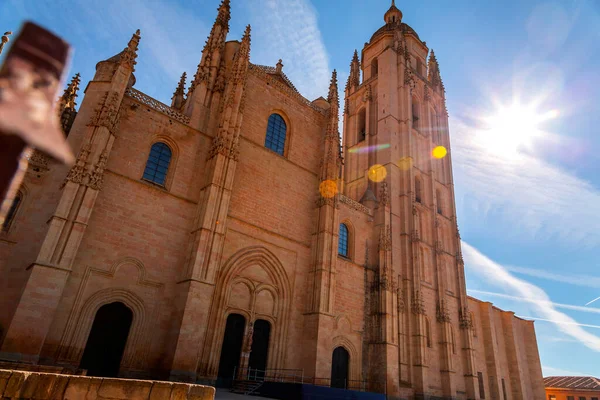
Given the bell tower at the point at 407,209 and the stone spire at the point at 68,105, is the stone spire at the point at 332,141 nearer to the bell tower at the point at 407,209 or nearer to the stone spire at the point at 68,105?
the bell tower at the point at 407,209

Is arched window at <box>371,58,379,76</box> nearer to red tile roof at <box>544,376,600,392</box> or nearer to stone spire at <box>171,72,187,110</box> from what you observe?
stone spire at <box>171,72,187,110</box>

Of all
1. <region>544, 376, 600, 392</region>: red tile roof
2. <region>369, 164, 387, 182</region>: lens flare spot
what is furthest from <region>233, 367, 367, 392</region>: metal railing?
<region>544, 376, 600, 392</region>: red tile roof

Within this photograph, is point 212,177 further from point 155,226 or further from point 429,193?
point 429,193

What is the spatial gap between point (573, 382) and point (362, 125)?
48654 millimetres

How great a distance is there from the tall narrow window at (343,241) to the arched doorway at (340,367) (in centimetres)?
530

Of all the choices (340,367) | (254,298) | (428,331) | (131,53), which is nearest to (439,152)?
(428,331)

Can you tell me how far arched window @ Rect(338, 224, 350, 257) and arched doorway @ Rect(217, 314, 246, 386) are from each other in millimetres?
7940

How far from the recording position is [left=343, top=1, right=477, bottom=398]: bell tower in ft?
72.0

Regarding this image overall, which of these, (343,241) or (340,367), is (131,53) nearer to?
(343,241)

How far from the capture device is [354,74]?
35531 mm

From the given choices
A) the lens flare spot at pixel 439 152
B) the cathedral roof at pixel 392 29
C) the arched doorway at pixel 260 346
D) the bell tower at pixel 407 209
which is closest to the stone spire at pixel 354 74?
the bell tower at pixel 407 209

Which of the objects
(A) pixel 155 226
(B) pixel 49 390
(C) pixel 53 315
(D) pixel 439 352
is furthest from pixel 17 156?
(D) pixel 439 352

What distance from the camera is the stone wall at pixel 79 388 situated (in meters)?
4.44

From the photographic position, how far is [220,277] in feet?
52.1
